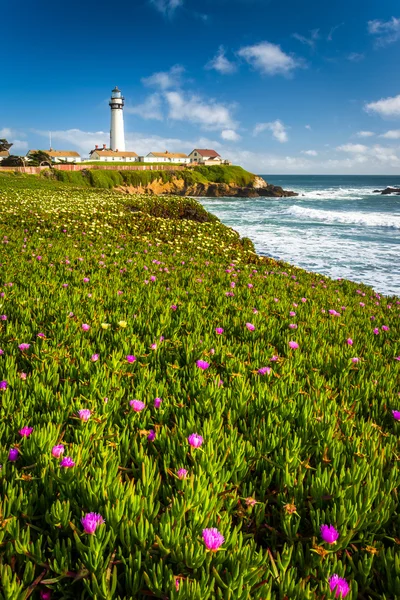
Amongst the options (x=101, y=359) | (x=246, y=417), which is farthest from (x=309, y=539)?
(x=101, y=359)

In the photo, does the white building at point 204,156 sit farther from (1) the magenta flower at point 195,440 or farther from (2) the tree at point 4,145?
(1) the magenta flower at point 195,440

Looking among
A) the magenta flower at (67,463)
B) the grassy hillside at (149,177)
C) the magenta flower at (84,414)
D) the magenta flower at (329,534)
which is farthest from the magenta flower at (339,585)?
the grassy hillside at (149,177)

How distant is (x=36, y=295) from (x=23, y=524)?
3.17m

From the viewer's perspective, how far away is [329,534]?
1449mm

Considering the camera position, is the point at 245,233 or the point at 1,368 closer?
the point at 1,368

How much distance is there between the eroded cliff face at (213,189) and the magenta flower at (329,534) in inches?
2799

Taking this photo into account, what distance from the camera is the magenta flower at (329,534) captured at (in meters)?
1.44

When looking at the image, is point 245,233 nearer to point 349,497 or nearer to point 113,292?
point 113,292

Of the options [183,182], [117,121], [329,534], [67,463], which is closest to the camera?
[329,534]

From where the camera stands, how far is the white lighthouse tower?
9319cm

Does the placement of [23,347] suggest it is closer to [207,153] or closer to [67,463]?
[67,463]

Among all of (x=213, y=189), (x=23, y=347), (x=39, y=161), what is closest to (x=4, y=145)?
(x=39, y=161)

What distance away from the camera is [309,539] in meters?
1.52

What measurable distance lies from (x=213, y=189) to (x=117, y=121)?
35294 millimetres
